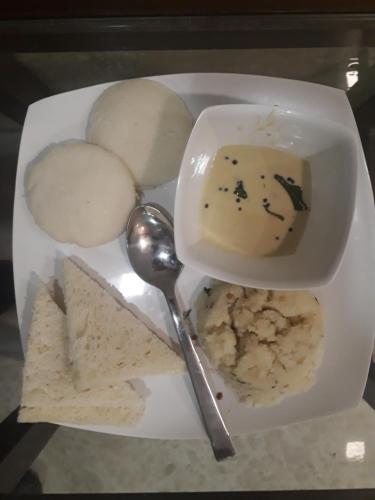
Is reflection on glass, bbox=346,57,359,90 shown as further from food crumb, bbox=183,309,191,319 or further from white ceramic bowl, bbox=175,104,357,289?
food crumb, bbox=183,309,191,319

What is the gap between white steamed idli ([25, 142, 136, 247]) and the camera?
0.97 meters

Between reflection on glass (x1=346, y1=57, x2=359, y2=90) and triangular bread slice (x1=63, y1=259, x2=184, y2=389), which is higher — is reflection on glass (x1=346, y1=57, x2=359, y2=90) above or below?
above

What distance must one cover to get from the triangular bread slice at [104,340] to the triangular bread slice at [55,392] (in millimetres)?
31

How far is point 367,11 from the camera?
1009mm

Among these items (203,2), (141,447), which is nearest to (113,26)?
(203,2)

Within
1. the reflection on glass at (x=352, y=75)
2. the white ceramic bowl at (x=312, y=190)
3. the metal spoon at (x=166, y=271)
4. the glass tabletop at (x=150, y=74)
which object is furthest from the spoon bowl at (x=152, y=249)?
the reflection on glass at (x=352, y=75)

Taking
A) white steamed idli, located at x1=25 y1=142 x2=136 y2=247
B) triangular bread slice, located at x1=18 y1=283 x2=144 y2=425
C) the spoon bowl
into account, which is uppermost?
white steamed idli, located at x1=25 y1=142 x2=136 y2=247

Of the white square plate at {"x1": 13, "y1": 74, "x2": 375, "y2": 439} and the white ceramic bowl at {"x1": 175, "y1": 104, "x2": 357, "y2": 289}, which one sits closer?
the white ceramic bowl at {"x1": 175, "y1": 104, "x2": 357, "y2": 289}

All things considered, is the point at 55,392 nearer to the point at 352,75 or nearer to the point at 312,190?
the point at 312,190

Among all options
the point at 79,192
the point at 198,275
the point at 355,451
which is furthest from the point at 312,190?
the point at 355,451

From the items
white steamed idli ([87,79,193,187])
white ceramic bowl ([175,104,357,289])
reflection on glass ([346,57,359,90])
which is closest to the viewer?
white ceramic bowl ([175,104,357,289])

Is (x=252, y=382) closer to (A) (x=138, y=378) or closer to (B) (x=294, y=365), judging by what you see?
(B) (x=294, y=365)

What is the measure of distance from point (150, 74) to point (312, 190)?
489mm

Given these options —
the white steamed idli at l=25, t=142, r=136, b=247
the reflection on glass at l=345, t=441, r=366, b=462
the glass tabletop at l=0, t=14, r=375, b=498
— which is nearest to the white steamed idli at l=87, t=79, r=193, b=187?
the white steamed idli at l=25, t=142, r=136, b=247
